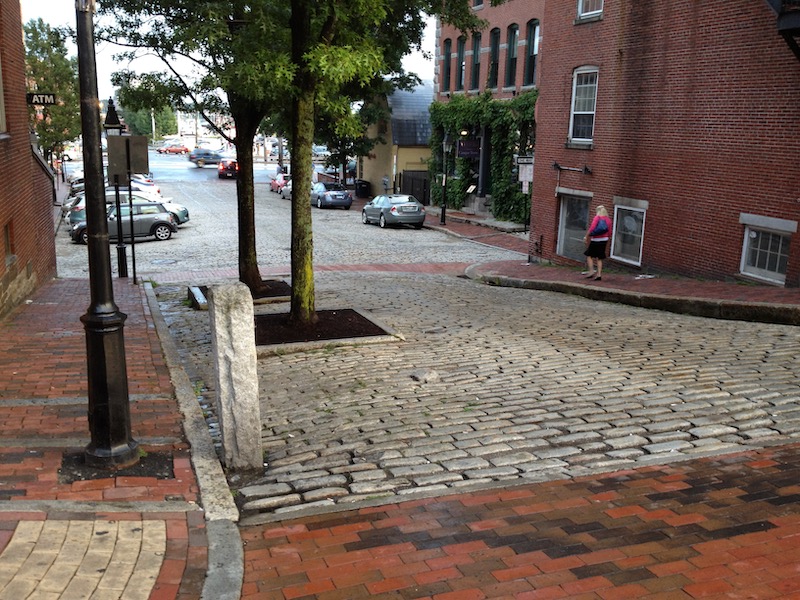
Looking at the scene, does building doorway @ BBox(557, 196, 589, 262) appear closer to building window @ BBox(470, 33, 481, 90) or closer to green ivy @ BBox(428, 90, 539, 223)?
green ivy @ BBox(428, 90, 539, 223)

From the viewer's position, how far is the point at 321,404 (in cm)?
732

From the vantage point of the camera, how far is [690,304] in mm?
12578

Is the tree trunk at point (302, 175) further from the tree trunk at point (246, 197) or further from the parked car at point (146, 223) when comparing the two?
the parked car at point (146, 223)

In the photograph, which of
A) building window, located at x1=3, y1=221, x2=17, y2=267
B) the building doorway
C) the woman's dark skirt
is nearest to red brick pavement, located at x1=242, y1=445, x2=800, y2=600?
building window, located at x1=3, y1=221, x2=17, y2=267

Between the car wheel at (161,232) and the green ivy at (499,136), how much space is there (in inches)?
524


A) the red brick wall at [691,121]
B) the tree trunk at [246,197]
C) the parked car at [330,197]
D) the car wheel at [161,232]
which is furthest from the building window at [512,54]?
the tree trunk at [246,197]

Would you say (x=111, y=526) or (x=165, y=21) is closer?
(x=111, y=526)

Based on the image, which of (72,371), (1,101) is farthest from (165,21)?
(72,371)

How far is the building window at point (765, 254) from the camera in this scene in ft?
45.3

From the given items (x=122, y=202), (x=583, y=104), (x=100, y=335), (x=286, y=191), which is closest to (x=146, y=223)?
(x=122, y=202)

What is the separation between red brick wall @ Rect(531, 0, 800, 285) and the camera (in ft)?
45.2

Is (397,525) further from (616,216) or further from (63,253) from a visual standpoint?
(63,253)

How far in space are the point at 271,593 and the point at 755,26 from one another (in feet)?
45.9

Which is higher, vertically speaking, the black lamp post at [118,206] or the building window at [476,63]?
the building window at [476,63]
